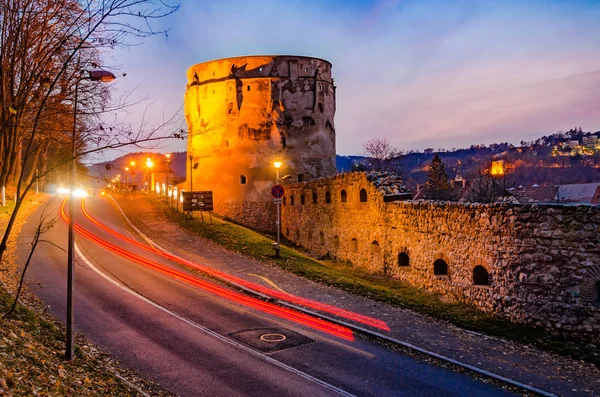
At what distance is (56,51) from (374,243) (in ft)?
55.7

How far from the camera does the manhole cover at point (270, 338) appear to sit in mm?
13046

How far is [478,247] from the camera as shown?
16.6 m

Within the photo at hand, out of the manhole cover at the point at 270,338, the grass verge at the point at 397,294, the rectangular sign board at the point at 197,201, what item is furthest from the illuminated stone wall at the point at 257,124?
the manhole cover at the point at 270,338

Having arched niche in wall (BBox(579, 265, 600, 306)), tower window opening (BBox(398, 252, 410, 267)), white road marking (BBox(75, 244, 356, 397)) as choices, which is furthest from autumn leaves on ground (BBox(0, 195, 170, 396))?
tower window opening (BBox(398, 252, 410, 267))

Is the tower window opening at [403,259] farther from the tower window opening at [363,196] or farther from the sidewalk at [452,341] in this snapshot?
the tower window opening at [363,196]

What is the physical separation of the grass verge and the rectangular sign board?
2.47 metres

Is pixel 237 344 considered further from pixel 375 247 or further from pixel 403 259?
pixel 375 247

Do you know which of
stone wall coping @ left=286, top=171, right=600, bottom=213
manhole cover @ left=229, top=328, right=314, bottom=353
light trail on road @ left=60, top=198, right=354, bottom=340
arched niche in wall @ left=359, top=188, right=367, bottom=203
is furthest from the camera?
arched niche in wall @ left=359, top=188, right=367, bottom=203

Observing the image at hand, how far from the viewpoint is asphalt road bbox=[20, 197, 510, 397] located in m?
10.8

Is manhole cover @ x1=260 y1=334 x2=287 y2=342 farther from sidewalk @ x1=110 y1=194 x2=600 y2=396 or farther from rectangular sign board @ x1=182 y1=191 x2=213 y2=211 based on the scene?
rectangular sign board @ x1=182 y1=191 x2=213 y2=211

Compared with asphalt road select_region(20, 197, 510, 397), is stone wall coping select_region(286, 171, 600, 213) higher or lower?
higher

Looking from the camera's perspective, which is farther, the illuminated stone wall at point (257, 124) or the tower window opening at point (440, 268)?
the illuminated stone wall at point (257, 124)

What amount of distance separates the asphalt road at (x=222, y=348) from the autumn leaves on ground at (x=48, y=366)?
64 cm

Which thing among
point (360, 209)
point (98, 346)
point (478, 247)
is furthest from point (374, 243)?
point (98, 346)
